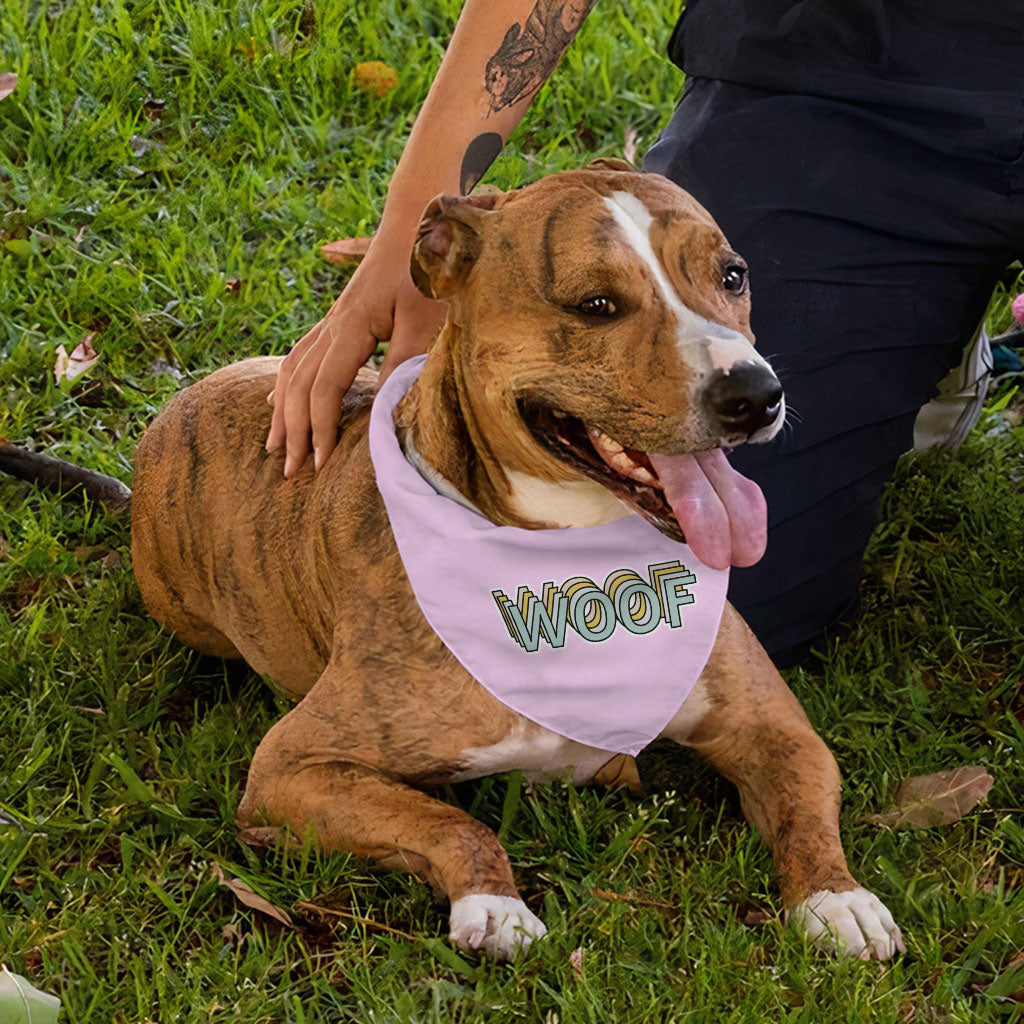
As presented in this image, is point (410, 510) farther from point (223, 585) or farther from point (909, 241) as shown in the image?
point (909, 241)

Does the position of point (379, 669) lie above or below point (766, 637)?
above

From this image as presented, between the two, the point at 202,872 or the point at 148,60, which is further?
the point at 148,60

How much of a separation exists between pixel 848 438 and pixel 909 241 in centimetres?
53

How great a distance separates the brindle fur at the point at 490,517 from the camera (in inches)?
105

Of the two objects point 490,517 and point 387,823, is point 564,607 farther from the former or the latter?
point 387,823

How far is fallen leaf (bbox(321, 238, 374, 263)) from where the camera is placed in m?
4.79

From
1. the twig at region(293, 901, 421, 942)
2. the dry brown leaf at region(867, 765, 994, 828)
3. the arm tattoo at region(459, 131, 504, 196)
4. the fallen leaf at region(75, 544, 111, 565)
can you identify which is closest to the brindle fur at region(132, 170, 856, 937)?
the twig at region(293, 901, 421, 942)

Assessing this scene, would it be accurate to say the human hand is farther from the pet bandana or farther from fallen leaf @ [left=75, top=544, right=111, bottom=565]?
fallen leaf @ [left=75, top=544, right=111, bottom=565]

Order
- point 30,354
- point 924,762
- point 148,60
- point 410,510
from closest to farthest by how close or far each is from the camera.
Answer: point 410,510
point 924,762
point 30,354
point 148,60

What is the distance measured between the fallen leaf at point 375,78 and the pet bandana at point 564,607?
2954 mm

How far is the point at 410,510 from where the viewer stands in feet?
9.65

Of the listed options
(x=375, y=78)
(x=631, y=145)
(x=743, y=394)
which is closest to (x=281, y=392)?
(x=743, y=394)

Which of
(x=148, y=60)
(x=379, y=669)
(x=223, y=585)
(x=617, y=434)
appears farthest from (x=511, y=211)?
(x=148, y=60)

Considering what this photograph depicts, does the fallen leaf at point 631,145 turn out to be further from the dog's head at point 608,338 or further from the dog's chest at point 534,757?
the dog's chest at point 534,757
